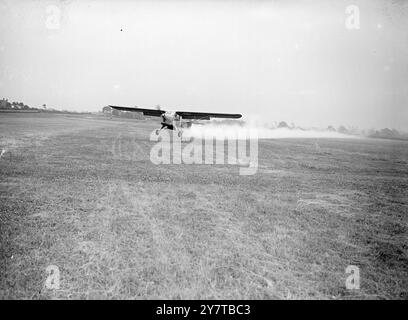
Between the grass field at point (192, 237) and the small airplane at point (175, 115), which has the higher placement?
the small airplane at point (175, 115)

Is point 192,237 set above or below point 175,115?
below

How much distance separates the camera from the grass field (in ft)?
13.6

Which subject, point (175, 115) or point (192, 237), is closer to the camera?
point (192, 237)

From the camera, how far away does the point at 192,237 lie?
19.0ft

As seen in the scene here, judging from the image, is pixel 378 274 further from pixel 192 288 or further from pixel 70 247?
pixel 70 247

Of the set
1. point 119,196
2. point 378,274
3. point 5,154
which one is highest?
point 5,154

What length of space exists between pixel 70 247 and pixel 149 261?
6.03ft

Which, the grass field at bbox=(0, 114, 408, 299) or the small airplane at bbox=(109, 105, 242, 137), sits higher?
the small airplane at bbox=(109, 105, 242, 137)

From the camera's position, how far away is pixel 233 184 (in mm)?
11109

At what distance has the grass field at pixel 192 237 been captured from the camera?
414 centimetres

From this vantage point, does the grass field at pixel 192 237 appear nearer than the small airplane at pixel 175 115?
Yes

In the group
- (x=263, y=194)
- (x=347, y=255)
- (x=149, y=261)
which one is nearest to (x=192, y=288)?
(x=149, y=261)

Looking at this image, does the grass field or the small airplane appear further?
the small airplane

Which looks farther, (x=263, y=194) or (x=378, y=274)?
(x=263, y=194)
